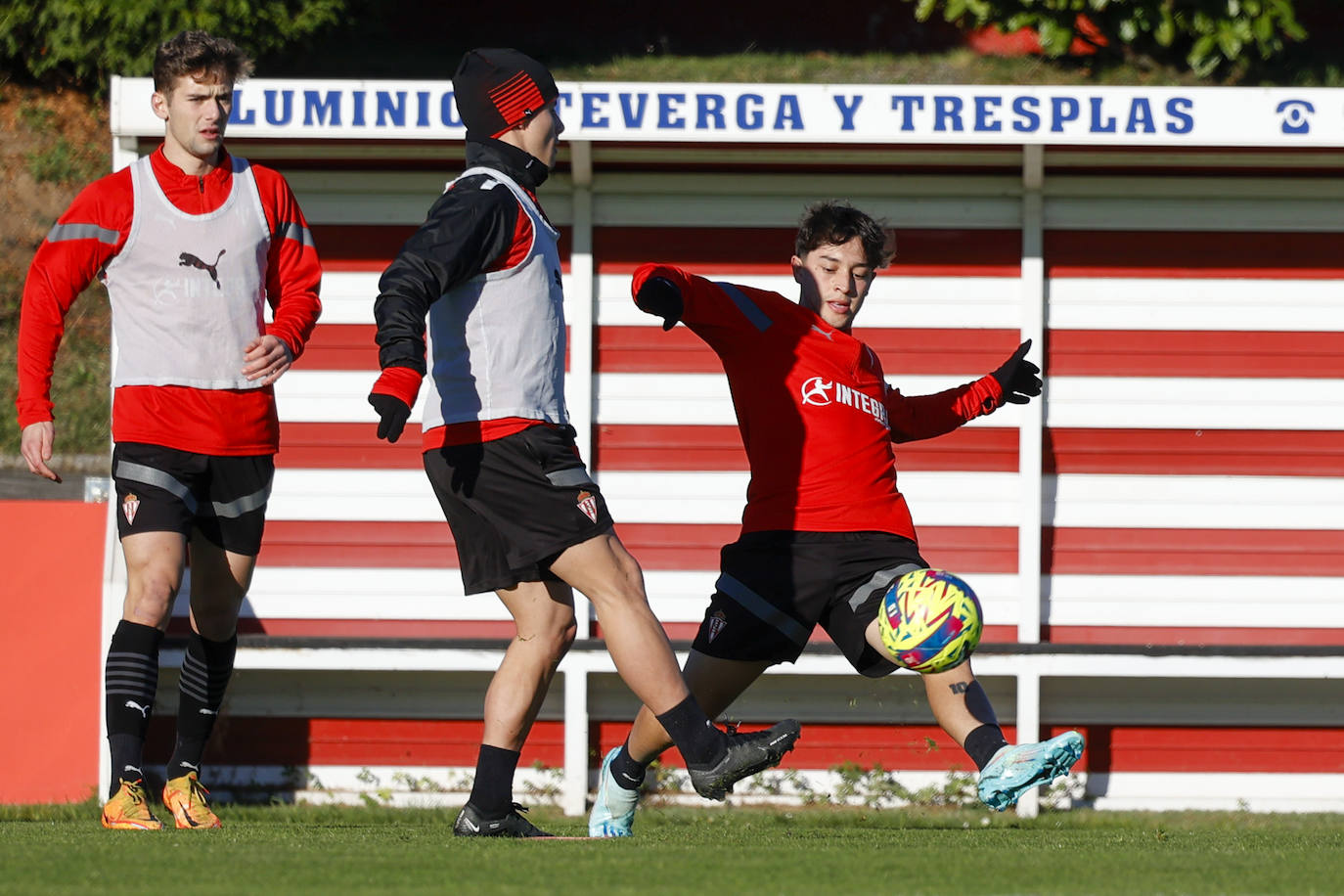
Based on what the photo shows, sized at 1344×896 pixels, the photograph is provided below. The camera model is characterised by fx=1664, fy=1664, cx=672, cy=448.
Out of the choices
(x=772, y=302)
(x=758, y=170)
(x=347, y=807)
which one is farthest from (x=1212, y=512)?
(x=347, y=807)

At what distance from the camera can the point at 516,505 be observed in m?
3.98

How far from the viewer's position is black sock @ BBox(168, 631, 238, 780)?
15.8ft

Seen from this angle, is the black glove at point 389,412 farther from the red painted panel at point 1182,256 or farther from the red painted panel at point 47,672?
the red painted panel at point 1182,256

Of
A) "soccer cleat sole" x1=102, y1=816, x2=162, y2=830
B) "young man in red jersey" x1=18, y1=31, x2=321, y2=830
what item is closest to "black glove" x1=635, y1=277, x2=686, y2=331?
"young man in red jersey" x1=18, y1=31, x2=321, y2=830

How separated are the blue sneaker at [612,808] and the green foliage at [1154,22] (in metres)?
6.27

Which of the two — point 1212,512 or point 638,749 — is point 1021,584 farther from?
point 638,749

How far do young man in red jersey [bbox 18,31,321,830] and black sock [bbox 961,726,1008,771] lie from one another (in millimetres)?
2060

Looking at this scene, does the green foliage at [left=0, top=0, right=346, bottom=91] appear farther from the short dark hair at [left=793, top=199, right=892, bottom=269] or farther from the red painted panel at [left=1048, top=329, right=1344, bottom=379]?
the short dark hair at [left=793, top=199, right=892, bottom=269]

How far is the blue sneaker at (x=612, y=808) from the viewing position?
4.60m

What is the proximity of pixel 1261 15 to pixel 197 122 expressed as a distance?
23.1 ft

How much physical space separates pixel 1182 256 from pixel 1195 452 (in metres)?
0.86

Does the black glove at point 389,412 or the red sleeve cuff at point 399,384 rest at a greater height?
the red sleeve cuff at point 399,384

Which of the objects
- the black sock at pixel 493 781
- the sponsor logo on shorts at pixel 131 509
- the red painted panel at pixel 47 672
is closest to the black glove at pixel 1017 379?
the black sock at pixel 493 781

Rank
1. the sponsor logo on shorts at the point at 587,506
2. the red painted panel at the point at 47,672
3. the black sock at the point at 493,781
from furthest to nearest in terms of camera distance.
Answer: the red painted panel at the point at 47,672, the black sock at the point at 493,781, the sponsor logo on shorts at the point at 587,506
